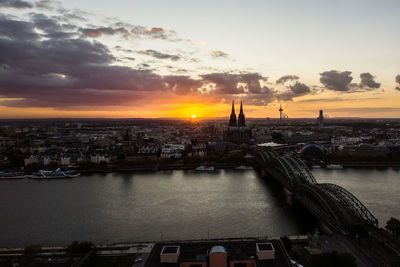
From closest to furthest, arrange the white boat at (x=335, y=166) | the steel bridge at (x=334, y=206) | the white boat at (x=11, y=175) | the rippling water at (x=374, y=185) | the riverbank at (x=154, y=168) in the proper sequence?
the steel bridge at (x=334, y=206), the rippling water at (x=374, y=185), the white boat at (x=11, y=175), the white boat at (x=335, y=166), the riverbank at (x=154, y=168)

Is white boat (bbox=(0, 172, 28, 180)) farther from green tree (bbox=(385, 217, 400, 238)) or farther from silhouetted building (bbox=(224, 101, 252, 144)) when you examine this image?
silhouetted building (bbox=(224, 101, 252, 144))

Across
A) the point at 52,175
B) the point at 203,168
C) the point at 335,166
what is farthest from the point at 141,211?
the point at 335,166

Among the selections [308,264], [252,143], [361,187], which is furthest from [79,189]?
[252,143]

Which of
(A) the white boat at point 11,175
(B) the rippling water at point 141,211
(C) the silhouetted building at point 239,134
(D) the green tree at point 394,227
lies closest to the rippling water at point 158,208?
(B) the rippling water at point 141,211

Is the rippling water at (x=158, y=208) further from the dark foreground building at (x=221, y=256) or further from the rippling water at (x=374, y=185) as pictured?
the dark foreground building at (x=221, y=256)

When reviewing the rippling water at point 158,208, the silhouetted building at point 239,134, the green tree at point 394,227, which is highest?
the silhouetted building at point 239,134

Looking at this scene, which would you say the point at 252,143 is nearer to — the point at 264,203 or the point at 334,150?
the point at 334,150
